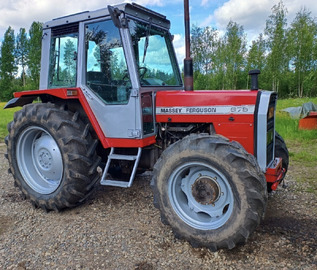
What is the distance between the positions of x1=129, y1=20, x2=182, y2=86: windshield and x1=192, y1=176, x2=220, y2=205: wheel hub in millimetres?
1368

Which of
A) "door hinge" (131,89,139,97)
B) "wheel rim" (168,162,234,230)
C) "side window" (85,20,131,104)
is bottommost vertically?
"wheel rim" (168,162,234,230)

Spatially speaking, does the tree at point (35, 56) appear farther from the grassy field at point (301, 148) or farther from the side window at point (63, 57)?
the side window at point (63, 57)

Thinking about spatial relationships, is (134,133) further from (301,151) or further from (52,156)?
(301,151)

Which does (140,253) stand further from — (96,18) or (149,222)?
(96,18)

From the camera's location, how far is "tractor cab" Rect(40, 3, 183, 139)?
3580mm

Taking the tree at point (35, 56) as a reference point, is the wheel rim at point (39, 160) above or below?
below

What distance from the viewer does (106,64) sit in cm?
376

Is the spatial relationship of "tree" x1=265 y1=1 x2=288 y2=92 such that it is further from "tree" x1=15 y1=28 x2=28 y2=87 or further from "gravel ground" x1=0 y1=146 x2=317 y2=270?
"tree" x1=15 y1=28 x2=28 y2=87

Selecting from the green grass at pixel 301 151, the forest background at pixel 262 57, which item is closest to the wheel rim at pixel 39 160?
the green grass at pixel 301 151

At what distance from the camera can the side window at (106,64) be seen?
3662 millimetres

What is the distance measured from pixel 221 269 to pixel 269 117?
1.82 meters

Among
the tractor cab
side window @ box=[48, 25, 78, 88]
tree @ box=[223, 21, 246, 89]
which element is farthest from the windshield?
tree @ box=[223, 21, 246, 89]

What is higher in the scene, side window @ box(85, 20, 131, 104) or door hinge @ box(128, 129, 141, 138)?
side window @ box(85, 20, 131, 104)

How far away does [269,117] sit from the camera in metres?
3.57
